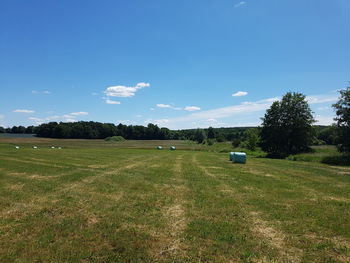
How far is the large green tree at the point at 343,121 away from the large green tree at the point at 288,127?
11.5m

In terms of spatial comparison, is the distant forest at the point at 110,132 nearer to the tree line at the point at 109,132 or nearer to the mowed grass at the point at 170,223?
the tree line at the point at 109,132

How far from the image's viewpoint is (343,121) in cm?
3309

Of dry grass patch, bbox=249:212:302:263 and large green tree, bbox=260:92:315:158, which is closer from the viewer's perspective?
dry grass patch, bbox=249:212:302:263

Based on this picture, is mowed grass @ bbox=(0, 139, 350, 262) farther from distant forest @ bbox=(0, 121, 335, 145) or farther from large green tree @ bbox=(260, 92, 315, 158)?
distant forest @ bbox=(0, 121, 335, 145)

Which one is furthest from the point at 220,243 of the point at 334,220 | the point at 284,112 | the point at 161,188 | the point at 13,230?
the point at 284,112

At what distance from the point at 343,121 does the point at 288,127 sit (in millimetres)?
13233

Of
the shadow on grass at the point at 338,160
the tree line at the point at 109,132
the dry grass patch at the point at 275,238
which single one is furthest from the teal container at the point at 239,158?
the tree line at the point at 109,132

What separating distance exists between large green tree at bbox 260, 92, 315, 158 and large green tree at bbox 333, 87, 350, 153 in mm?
11546

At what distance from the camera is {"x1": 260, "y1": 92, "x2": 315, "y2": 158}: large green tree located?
148ft

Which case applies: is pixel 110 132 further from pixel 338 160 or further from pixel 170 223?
pixel 170 223

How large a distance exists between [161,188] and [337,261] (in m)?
7.77

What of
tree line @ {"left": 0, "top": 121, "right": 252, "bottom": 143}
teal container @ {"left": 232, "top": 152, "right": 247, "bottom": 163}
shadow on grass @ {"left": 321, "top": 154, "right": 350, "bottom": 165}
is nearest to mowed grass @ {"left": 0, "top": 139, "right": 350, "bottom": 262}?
teal container @ {"left": 232, "top": 152, "right": 247, "bottom": 163}

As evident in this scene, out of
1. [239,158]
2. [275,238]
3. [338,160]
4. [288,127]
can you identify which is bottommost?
[338,160]

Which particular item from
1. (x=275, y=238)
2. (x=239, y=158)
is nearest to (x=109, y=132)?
(x=239, y=158)
